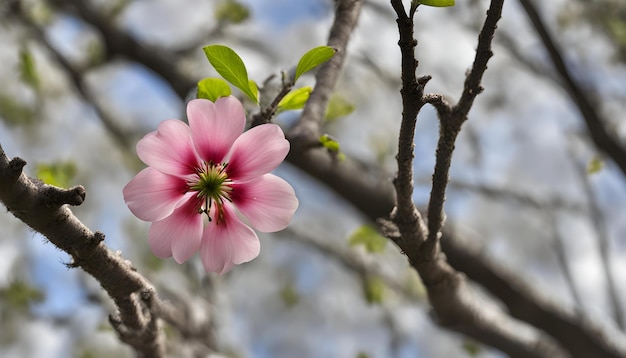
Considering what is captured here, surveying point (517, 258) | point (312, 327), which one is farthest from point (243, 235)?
point (517, 258)

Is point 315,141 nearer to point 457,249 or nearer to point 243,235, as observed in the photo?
point 243,235

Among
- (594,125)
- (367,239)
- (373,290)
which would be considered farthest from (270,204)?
(373,290)

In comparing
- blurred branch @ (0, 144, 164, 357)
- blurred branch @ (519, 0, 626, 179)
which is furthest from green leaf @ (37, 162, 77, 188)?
blurred branch @ (519, 0, 626, 179)

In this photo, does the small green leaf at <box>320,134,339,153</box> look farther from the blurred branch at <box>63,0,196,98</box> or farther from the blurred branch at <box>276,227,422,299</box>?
the blurred branch at <box>276,227,422,299</box>

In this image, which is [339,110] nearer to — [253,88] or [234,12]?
[253,88]

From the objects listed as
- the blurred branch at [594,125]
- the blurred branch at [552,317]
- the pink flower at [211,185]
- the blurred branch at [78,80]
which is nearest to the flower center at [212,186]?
the pink flower at [211,185]
